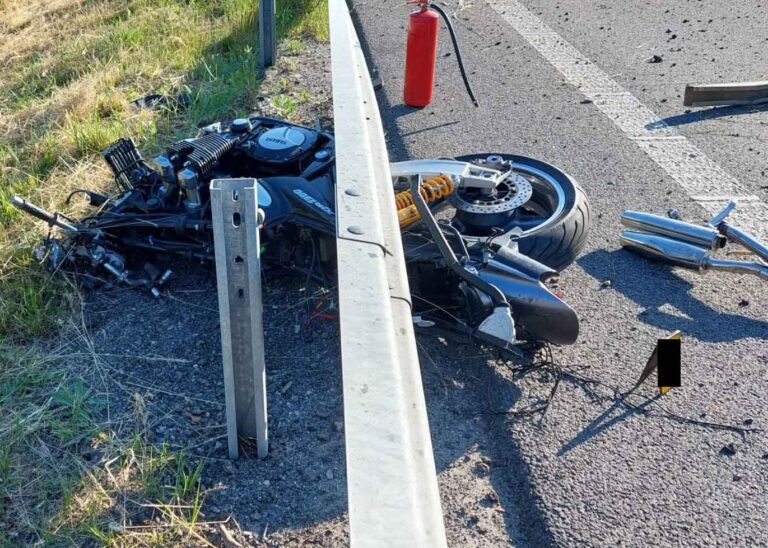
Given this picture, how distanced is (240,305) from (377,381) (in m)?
0.90

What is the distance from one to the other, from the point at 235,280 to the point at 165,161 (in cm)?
147

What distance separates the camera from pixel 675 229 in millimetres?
3799

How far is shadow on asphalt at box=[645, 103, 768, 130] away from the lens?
18.3ft

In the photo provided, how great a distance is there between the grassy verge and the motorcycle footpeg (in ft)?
4.00

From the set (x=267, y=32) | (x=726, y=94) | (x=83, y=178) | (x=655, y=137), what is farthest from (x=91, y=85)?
(x=726, y=94)

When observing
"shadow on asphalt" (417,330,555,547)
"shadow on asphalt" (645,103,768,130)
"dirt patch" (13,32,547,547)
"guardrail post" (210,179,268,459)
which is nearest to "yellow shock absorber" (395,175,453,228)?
"dirt patch" (13,32,547,547)

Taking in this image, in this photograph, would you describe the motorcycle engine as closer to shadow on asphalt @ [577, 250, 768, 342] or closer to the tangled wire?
the tangled wire

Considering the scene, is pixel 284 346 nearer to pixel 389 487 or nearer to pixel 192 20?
pixel 389 487

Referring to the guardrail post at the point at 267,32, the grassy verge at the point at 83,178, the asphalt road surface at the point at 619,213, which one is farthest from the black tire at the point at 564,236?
the guardrail post at the point at 267,32

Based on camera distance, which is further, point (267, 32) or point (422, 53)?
point (267, 32)

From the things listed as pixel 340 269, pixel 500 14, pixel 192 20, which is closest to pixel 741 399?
pixel 340 269

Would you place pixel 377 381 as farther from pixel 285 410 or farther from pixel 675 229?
pixel 675 229

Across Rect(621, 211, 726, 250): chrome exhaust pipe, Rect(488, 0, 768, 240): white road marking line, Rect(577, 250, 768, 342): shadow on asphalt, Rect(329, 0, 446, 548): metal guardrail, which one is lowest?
Rect(577, 250, 768, 342): shadow on asphalt

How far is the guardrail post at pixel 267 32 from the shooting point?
242 inches
